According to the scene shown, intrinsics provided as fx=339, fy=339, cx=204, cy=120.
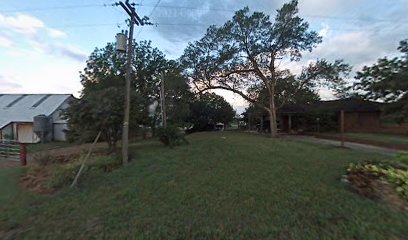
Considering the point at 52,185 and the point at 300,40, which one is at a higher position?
the point at 300,40

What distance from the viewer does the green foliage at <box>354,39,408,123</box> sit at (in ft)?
60.4

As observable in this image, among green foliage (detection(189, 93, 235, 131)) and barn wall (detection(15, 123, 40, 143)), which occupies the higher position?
green foliage (detection(189, 93, 235, 131))

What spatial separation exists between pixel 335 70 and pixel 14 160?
72.5ft

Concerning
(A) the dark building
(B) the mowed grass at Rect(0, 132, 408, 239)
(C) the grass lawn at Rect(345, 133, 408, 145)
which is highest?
Answer: (A) the dark building

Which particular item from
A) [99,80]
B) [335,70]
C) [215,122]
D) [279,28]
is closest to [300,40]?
[279,28]

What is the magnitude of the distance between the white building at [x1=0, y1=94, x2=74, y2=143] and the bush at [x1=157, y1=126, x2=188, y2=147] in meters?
16.8

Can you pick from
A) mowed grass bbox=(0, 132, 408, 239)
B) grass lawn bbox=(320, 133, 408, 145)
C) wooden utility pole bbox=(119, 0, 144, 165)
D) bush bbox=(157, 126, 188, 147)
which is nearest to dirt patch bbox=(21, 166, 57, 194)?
mowed grass bbox=(0, 132, 408, 239)

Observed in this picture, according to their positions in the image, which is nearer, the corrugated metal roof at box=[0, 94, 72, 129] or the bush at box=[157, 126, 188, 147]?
the bush at box=[157, 126, 188, 147]

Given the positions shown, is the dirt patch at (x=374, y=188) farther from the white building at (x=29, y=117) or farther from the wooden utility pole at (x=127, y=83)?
the white building at (x=29, y=117)

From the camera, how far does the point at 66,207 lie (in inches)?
271

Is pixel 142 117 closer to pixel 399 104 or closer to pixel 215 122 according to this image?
pixel 399 104

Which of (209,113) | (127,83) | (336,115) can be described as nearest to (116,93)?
(127,83)

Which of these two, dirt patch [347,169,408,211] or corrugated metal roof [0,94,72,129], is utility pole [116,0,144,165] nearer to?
dirt patch [347,169,408,211]

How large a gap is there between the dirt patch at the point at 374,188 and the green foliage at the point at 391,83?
13046mm
